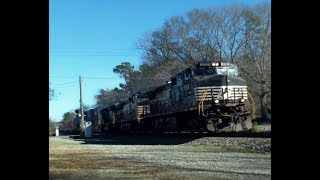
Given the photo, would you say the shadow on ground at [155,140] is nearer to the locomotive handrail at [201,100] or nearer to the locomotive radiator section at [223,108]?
the locomotive radiator section at [223,108]

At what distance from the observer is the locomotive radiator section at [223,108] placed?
1980 centimetres

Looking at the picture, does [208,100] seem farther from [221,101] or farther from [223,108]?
[223,108]

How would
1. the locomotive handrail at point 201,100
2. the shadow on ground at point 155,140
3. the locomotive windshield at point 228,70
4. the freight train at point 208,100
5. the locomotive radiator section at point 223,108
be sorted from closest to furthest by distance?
the locomotive handrail at point 201,100 < the locomotive radiator section at point 223,108 < the freight train at point 208,100 < the shadow on ground at point 155,140 < the locomotive windshield at point 228,70

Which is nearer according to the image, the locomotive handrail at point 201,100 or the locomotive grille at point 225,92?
the locomotive handrail at point 201,100

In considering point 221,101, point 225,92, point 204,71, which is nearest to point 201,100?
point 221,101

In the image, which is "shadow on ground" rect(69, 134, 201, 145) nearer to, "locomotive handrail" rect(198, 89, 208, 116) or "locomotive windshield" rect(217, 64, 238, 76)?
"locomotive handrail" rect(198, 89, 208, 116)

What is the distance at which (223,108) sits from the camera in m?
20.2

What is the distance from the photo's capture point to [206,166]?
31.2 feet

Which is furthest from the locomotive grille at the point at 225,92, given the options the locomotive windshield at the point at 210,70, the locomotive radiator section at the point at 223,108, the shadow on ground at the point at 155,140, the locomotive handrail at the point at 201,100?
the shadow on ground at the point at 155,140

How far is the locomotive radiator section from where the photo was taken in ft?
65.0

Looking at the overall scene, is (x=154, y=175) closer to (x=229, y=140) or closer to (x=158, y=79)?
(x=229, y=140)
